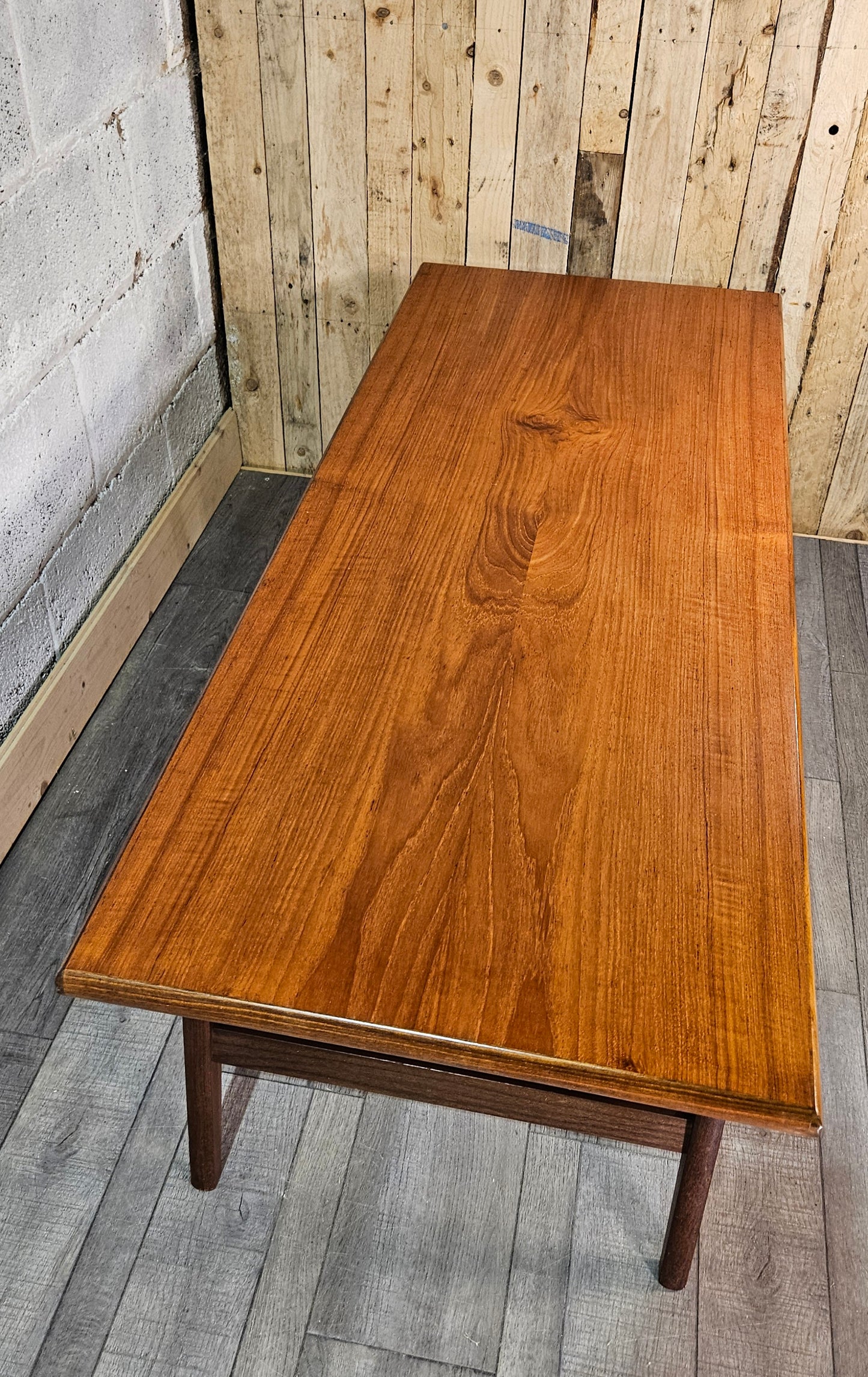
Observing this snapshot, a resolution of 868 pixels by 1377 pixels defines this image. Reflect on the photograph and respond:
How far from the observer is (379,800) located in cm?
114

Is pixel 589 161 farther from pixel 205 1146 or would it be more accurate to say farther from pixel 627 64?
pixel 205 1146

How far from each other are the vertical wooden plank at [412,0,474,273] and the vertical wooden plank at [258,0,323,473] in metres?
0.23

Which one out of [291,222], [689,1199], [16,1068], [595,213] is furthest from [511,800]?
[291,222]

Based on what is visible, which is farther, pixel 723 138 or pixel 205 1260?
pixel 723 138

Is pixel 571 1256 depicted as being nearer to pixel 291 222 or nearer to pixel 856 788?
pixel 856 788

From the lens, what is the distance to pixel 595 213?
7.38ft

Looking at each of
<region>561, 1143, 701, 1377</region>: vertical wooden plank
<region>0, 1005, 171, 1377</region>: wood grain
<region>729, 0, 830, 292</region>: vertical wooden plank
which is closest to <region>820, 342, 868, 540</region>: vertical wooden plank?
<region>729, 0, 830, 292</region>: vertical wooden plank

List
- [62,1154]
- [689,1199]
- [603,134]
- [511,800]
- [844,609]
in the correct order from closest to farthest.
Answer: [511,800] < [689,1199] < [62,1154] < [603,134] < [844,609]

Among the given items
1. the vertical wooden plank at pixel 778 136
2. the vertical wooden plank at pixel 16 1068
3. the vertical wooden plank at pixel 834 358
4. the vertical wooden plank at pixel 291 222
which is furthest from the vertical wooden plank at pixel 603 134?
the vertical wooden plank at pixel 16 1068

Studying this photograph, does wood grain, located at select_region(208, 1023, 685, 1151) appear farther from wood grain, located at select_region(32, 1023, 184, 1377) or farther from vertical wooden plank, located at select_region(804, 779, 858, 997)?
vertical wooden plank, located at select_region(804, 779, 858, 997)

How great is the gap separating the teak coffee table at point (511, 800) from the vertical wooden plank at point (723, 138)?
654mm

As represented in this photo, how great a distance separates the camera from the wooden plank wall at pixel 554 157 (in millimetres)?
2035

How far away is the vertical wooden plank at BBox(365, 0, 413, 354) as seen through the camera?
2.09 m

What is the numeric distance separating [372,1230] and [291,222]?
76.6 inches
